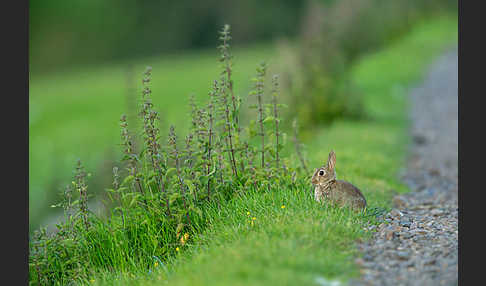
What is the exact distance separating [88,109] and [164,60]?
12684 millimetres

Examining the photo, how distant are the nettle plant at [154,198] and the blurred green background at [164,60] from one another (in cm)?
90

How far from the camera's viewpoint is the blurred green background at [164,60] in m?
13.2

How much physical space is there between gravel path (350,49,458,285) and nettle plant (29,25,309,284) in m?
1.40

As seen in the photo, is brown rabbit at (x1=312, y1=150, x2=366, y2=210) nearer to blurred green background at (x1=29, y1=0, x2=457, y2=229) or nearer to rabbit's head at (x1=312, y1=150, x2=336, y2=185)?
rabbit's head at (x1=312, y1=150, x2=336, y2=185)

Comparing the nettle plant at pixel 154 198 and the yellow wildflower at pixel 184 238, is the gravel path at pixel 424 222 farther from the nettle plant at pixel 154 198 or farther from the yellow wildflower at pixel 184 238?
the yellow wildflower at pixel 184 238

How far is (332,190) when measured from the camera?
640 cm

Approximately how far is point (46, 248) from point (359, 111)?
816 cm

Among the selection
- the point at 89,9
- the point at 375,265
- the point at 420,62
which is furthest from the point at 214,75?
the point at 89,9

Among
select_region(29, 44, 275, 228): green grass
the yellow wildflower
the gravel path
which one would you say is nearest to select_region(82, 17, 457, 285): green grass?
the yellow wildflower

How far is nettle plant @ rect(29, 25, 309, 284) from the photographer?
6367mm

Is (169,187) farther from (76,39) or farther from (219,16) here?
(76,39)

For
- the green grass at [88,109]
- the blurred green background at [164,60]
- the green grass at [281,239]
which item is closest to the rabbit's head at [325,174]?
the green grass at [281,239]

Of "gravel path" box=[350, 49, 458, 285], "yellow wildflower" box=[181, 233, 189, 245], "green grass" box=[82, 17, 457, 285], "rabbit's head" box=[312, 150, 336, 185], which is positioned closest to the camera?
"green grass" box=[82, 17, 457, 285]

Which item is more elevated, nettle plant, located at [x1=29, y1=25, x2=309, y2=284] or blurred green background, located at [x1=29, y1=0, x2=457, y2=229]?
blurred green background, located at [x1=29, y1=0, x2=457, y2=229]
